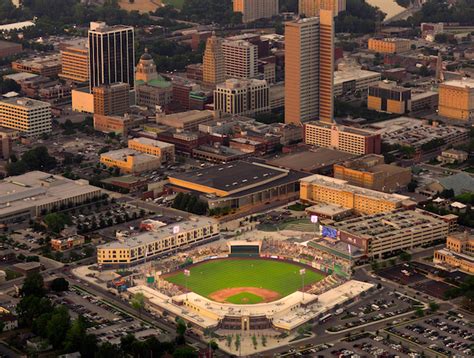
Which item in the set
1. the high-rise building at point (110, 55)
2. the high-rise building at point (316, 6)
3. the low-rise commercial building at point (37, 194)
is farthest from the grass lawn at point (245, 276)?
the high-rise building at point (316, 6)

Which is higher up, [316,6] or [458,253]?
[316,6]

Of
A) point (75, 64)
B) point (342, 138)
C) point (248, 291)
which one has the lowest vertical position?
point (248, 291)

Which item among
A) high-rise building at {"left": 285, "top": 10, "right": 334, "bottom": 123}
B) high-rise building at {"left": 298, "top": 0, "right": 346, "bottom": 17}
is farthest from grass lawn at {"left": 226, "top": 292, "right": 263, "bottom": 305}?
high-rise building at {"left": 298, "top": 0, "right": 346, "bottom": 17}

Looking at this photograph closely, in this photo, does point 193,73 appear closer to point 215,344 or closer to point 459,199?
point 459,199

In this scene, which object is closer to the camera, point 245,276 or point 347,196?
point 245,276

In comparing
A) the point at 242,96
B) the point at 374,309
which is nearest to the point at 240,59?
the point at 242,96

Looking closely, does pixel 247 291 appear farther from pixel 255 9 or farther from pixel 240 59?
pixel 255 9
